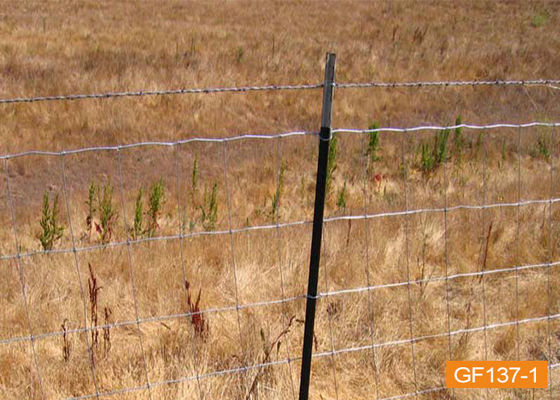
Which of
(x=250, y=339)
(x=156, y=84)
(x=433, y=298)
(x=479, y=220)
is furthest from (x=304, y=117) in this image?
(x=250, y=339)

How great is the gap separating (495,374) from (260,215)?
307cm

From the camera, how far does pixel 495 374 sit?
11.1ft

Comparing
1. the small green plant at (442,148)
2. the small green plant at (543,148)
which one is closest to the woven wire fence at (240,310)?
the small green plant at (442,148)

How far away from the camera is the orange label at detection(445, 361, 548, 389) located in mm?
3334

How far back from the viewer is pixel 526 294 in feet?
13.7

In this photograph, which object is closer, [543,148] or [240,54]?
[543,148]

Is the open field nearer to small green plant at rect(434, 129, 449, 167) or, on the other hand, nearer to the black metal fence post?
small green plant at rect(434, 129, 449, 167)

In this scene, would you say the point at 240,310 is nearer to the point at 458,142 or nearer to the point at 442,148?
the point at 442,148

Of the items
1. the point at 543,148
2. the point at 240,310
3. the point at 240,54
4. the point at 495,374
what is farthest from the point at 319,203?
the point at 240,54

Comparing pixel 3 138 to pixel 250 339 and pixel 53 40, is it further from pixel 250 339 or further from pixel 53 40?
pixel 250 339

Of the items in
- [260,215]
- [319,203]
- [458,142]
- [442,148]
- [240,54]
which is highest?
[319,203]

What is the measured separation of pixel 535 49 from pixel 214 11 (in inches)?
322

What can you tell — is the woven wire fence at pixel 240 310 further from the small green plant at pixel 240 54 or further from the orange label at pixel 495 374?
the small green plant at pixel 240 54

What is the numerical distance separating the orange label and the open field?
80 millimetres
